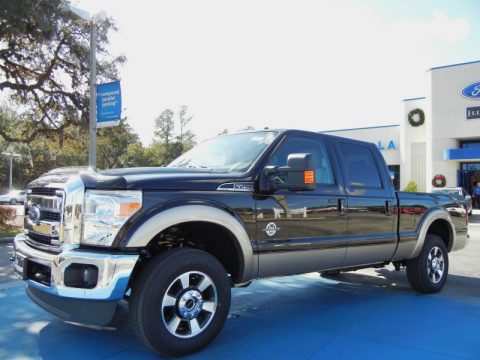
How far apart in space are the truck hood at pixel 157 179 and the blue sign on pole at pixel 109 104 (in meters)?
8.10

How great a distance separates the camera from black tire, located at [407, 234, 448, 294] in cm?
594

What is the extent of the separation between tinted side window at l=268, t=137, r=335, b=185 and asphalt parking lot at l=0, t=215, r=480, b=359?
1446 millimetres

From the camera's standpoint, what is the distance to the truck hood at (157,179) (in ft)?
11.0

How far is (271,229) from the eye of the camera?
402cm

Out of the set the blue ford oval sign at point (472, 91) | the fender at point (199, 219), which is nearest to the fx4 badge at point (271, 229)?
the fender at point (199, 219)

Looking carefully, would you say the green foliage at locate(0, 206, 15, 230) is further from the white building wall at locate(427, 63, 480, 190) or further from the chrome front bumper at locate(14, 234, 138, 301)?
the white building wall at locate(427, 63, 480, 190)

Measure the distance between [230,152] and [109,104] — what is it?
7.93 metres

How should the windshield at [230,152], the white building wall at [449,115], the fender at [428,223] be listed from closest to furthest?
the windshield at [230,152], the fender at [428,223], the white building wall at [449,115]

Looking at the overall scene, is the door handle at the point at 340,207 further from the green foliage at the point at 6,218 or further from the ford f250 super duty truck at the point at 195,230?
the green foliage at the point at 6,218

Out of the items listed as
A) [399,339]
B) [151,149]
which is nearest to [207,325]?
[399,339]

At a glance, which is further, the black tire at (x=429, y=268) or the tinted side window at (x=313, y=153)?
the black tire at (x=429, y=268)

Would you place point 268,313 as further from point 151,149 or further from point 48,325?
point 151,149

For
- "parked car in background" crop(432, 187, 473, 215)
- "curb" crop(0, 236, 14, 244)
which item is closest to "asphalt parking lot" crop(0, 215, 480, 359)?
"parked car in background" crop(432, 187, 473, 215)

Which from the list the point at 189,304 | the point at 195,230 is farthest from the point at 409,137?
the point at 189,304
